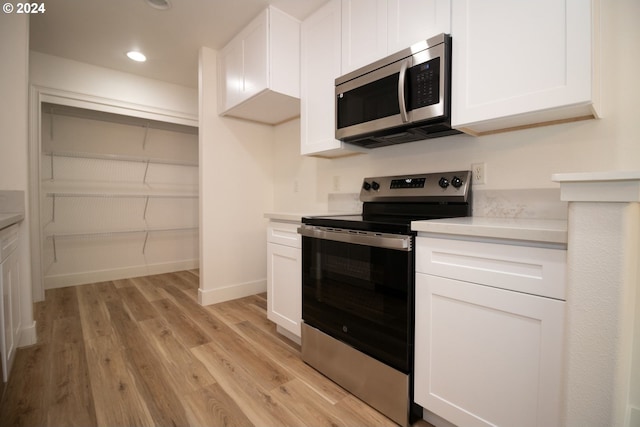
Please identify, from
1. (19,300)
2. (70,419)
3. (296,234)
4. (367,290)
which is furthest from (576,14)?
(19,300)

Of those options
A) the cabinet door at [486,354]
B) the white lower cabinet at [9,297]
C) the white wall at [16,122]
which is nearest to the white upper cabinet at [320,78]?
the cabinet door at [486,354]

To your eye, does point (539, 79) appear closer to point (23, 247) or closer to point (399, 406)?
point (399, 406)

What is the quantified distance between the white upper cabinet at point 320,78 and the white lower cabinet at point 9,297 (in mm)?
1759

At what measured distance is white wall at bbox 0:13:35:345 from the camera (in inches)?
75.7

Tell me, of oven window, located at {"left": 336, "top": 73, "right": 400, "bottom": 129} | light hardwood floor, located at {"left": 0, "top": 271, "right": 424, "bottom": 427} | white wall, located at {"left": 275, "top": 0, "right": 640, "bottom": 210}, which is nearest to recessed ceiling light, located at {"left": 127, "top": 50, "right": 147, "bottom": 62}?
oven window, located at {"left": 336, "top": 73, "right": 400, "bottom": 129}

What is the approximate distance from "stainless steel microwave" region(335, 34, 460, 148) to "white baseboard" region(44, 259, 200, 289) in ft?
10.7

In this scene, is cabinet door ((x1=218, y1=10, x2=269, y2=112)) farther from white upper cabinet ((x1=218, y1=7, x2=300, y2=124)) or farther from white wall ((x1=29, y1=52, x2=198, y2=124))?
white wall ((x1=29, y1=52, x2=198, y2=124))

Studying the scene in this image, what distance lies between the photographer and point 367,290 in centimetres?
143

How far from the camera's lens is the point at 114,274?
11.9 ft

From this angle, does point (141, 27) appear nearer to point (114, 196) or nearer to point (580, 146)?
point (114, 196)

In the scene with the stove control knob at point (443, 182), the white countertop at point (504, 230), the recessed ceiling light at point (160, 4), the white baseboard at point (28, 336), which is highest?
the recessed ceiling light at point (160, 4)

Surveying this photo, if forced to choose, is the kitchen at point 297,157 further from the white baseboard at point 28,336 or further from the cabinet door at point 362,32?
the white baseboard at point 28,336

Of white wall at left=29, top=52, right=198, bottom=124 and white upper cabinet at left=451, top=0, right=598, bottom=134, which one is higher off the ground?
white wall at left=29, top=52, right=198, bottom=124

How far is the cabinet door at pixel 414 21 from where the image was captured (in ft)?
4.59
